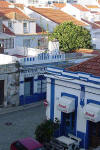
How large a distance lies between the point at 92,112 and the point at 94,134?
1.88 metres

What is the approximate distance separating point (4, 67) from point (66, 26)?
1835cm

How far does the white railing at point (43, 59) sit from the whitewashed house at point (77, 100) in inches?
323

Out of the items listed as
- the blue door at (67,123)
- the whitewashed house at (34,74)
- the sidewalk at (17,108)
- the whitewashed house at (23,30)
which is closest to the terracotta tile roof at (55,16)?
the whitewashed house at (23,30)

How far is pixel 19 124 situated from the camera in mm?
22234

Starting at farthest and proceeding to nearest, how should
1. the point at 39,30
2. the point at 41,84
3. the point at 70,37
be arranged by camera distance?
the point at 39,30 < the point at 70,37 < the point at 41,84

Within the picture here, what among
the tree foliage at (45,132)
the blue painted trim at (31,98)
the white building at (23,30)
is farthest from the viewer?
the white building at (23,30)

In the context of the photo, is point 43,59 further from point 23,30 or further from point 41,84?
point 23,30

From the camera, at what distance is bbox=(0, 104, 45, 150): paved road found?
64.0ft

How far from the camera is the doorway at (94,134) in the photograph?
1730 cm

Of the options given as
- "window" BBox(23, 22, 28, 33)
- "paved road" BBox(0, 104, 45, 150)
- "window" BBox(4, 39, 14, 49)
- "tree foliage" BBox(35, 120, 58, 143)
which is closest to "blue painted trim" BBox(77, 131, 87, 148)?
"tree foliage" BBox(35, 120, 58, 143)

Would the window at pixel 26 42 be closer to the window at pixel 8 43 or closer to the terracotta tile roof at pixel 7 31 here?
the terracotta tile roof at pixel 7 31

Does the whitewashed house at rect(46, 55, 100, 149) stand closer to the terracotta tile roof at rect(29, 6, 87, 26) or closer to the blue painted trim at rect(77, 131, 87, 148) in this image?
the blue painted trim at rect(77, 131, 87, 148)

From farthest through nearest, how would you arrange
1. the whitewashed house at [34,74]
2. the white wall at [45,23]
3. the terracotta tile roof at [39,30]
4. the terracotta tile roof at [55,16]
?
the terracotta tile roof at [55,16], the white wall at [45,23], the terracotta tile roof at [39,30], the whitewashed house at [34,74]

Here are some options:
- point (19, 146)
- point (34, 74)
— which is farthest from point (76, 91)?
point (34, 74)
